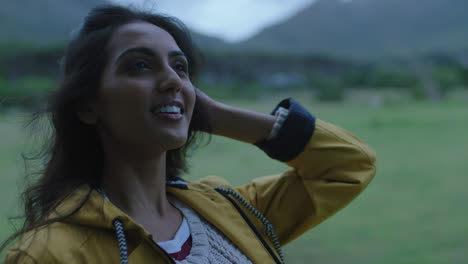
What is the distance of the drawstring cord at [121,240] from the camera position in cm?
64

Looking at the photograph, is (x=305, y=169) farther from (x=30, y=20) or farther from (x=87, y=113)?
(x=30, y=20)

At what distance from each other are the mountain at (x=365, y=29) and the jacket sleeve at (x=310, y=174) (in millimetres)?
4107

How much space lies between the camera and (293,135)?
0.91 meters

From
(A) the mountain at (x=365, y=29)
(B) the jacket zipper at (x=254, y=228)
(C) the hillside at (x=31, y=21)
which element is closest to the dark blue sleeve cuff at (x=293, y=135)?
(B) the jacket zipper at (x=254, y=228)

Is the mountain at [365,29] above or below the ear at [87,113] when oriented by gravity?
above

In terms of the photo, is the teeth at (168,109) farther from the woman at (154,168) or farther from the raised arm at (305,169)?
the raised arm at (305,169)

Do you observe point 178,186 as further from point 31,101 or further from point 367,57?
point 367,57

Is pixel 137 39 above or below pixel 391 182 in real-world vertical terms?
above

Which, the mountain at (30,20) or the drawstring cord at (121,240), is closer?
the drawstring cord at (121,240)

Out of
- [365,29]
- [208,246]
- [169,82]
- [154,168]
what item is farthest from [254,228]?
[365,29]

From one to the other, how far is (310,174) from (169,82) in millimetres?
371

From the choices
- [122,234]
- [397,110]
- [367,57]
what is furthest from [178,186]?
[397,110]

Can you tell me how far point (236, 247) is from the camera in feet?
2.69

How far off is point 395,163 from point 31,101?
171 inches
